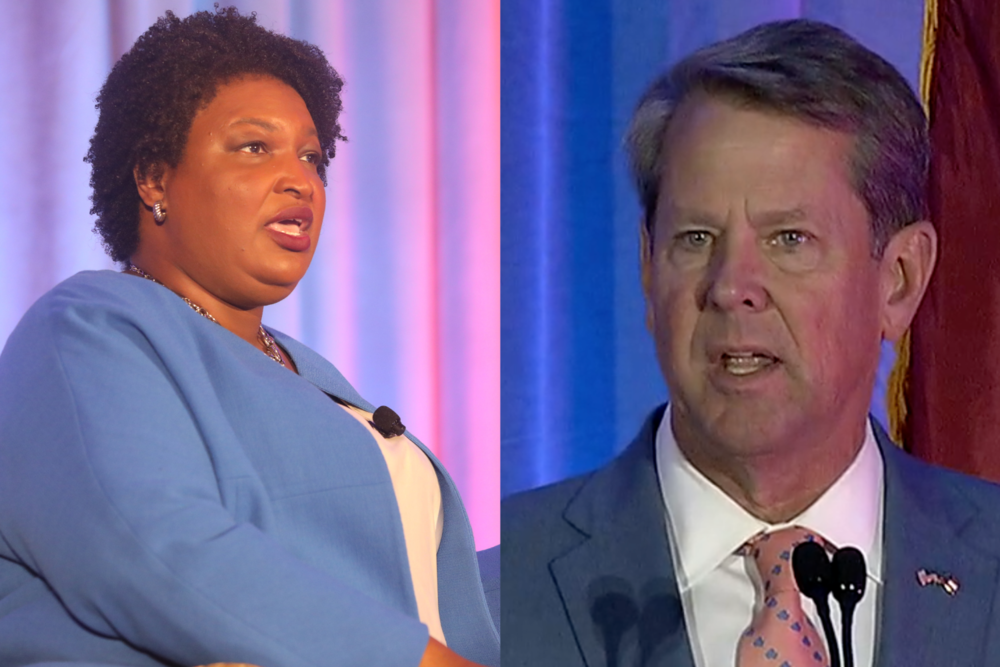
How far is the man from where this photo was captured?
A: 41.9 inches

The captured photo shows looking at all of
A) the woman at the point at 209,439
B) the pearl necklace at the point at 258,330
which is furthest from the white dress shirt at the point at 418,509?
the pearl necklace at the point at 258,330

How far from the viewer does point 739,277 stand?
1.06m

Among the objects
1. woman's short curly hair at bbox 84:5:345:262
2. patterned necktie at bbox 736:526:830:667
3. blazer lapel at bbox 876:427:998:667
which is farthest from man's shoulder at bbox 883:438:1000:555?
woman's short curly hair at bbox 84:5:345:262

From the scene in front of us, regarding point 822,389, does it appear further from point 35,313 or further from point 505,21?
point 35,313

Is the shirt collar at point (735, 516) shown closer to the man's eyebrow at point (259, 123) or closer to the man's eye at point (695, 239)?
the man's eye at point (695, 239)

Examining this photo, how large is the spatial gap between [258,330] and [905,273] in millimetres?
843

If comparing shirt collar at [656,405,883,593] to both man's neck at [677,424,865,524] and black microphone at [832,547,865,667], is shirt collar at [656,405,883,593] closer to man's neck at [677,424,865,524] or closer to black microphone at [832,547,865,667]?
man's neck at [677,424,865,524]

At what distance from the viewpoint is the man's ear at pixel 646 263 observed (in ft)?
3.67

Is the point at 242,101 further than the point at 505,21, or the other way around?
the point at 242,101

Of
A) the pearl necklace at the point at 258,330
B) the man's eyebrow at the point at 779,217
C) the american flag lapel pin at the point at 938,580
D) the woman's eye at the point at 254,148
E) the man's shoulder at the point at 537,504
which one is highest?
the woman's eye at the point at 254,148

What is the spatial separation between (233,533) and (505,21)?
64 cm

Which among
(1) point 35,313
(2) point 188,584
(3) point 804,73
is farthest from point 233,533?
(3) point 804,73

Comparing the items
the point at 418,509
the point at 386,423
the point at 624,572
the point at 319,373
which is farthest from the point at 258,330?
the point at 624,572

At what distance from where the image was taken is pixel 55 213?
1.67 m
